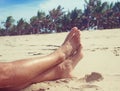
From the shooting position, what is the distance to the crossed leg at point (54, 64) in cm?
253

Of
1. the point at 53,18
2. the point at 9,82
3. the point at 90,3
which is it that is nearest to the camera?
the point at 9,82

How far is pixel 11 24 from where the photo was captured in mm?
53500

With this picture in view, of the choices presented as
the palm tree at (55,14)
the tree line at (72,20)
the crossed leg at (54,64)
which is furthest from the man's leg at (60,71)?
Result: the palm tree at (55,14)

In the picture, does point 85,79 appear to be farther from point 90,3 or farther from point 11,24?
point 11,24

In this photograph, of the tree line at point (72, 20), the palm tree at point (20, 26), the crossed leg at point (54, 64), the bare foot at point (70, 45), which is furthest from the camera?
the palm tree at point (20, 26)

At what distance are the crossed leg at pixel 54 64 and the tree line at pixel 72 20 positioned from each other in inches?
1477

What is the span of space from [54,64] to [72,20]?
154ft

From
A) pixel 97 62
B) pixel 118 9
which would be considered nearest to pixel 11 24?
pixel 118 9

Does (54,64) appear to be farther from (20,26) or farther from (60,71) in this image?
(20,26)

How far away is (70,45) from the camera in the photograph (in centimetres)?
335

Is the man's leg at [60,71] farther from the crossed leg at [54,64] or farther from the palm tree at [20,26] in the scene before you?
the palm tree at [20,26]

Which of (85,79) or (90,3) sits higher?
(90,3)

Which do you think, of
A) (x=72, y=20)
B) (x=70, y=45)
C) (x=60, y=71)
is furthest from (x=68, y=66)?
(x=72, y=20)

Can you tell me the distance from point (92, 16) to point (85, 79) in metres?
43.5
